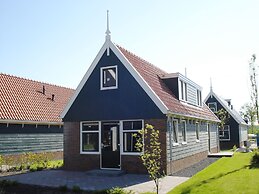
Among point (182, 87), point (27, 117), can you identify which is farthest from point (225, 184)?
point (27, 117)

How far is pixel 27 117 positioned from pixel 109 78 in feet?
28.3

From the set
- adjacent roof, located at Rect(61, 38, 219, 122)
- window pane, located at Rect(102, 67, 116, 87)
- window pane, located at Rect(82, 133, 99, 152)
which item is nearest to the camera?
adjacent roof, located at Rect(61, 38, 219, 122)

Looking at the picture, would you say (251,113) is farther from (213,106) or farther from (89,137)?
(89,137)

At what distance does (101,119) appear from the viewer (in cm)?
1728

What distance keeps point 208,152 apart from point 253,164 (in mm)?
9978

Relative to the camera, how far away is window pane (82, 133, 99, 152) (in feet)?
57.4

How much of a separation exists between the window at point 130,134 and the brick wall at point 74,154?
2.18 m

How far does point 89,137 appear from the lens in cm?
1784

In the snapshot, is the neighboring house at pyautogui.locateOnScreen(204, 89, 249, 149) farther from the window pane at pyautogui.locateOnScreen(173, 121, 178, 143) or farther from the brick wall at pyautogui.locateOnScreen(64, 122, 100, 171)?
the brick wall at pyautogui.locateOnScreen(64, 122, 100, 171)

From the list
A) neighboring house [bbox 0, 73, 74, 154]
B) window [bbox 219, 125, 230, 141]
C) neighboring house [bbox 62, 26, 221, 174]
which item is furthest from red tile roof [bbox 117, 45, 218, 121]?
window [bbox 219, 125, 230, 141]

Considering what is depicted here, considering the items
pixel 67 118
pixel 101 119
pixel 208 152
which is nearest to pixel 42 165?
pixel 67 118

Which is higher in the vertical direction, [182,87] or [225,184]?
[182,87]

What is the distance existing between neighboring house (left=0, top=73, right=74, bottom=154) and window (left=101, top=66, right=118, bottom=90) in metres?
7.93

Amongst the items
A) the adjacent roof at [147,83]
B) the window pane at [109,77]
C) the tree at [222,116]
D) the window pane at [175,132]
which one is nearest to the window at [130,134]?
the adjacent roof at [147,83]
